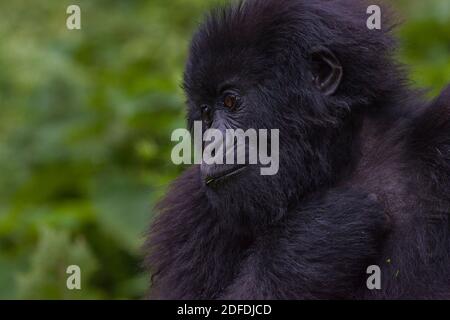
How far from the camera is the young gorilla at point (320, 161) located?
3.74 metres

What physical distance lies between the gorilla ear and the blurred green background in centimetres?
163

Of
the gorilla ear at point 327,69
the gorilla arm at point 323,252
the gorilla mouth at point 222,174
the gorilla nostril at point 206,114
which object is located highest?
the gorilla ear at point 327,69

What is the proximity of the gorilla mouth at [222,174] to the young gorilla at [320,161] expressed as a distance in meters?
0.01

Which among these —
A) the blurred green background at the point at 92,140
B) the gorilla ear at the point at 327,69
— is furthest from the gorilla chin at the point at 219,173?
the blurred green background at the point at 92,140

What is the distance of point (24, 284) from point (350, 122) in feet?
8.76

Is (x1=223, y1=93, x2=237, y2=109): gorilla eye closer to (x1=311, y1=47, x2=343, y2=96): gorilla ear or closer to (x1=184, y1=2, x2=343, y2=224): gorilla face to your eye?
(x1=184, y1=2, x2=343, y2=224): gorilla face

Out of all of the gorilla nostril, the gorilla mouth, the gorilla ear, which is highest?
the gorilla ear

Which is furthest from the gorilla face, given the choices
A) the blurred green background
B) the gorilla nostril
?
the blurred green background

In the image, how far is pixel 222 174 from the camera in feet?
12.9

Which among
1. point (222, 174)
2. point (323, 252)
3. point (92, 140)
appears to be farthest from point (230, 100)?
point (92, 140)

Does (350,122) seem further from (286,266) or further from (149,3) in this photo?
(149,3)

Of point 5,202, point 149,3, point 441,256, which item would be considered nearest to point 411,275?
point 441,256

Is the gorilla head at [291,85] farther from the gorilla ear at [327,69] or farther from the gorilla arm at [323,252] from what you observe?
the gorilla arm at [323,252]

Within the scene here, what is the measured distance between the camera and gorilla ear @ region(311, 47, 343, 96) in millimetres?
3936
